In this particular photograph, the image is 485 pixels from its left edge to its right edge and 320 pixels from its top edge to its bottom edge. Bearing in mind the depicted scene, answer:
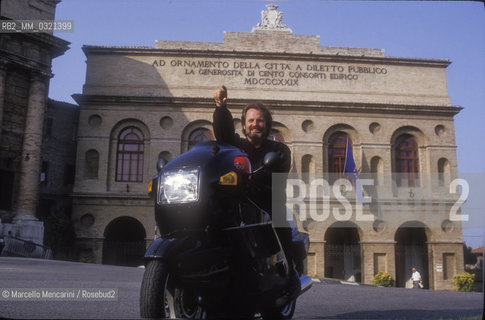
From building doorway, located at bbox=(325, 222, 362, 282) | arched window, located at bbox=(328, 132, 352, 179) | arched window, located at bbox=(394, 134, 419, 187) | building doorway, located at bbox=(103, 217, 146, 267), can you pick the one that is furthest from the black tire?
arched window, located at bbox=(394, 134, 419, 187)

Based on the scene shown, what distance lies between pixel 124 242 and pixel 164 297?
22298 millimetres

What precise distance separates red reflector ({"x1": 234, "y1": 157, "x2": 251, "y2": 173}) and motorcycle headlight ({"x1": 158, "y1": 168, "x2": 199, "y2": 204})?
9.2 inches

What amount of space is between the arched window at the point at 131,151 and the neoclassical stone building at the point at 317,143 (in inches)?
1.9

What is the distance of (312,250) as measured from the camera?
2195 cm

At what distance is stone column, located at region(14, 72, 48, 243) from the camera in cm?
1846

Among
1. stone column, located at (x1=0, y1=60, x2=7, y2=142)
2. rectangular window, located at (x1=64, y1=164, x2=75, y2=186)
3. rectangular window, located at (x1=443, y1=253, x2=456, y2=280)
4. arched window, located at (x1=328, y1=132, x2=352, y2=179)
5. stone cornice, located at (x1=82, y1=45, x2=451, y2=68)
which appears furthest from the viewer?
rectangular window, located at (x1=64, y1=164, x2=75, y2=186)

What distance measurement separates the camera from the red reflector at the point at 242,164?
2.45 meters

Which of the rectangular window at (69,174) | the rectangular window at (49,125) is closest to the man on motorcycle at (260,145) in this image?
the rectangular window at (69,174)

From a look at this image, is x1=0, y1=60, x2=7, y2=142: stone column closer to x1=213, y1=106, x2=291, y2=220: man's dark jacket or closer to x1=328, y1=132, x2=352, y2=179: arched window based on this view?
x1=328, y1=132, x2=352, y2=179: arched window

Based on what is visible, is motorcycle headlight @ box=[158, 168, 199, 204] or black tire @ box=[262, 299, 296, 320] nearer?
motorcycle headlight @ box=[158, 168, 199, 204]

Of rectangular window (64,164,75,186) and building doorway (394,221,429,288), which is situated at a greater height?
rectangular window (64,164,75,186)

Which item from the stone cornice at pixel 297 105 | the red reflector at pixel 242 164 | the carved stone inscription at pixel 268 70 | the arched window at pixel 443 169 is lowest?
the red reflector at pixel 242 164

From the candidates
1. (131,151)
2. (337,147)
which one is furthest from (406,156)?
(131,151)
